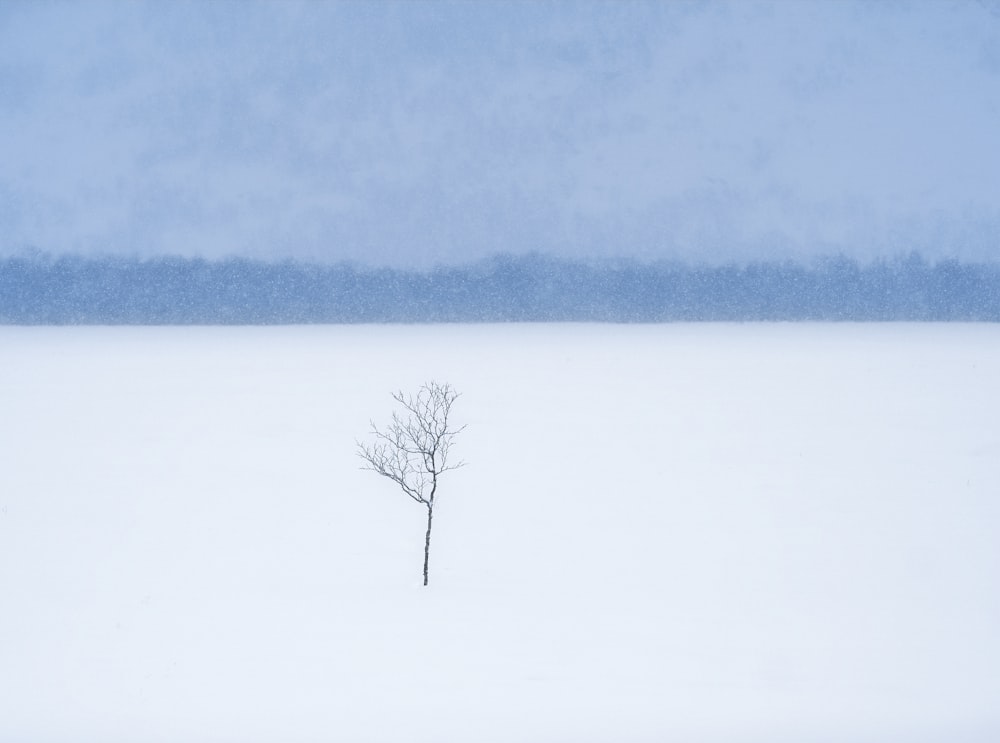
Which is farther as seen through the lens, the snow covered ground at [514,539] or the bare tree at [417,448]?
the bare tree at [417,448]

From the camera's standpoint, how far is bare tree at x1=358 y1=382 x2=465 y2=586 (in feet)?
25.6

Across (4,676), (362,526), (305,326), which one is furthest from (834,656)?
(305,326)

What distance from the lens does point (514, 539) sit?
855 cm

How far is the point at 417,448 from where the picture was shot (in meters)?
8.57

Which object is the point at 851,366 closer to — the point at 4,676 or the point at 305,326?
the point at 305,326

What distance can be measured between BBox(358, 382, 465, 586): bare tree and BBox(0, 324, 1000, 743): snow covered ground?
358mm

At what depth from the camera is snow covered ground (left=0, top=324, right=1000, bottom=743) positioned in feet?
19.9

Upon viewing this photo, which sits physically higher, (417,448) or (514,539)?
(417,448)

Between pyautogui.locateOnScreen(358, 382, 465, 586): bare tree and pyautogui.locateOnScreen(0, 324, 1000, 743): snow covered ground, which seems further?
pyautogui.locateOnScreen(358, 382, 465, 586): bare tree

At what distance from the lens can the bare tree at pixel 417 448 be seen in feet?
25.6

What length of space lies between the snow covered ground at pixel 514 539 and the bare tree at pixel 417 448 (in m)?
0.36

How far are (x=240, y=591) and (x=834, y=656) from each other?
5081 mm

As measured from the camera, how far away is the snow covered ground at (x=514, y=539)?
606 centimetres

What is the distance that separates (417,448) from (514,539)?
53.2 inches
